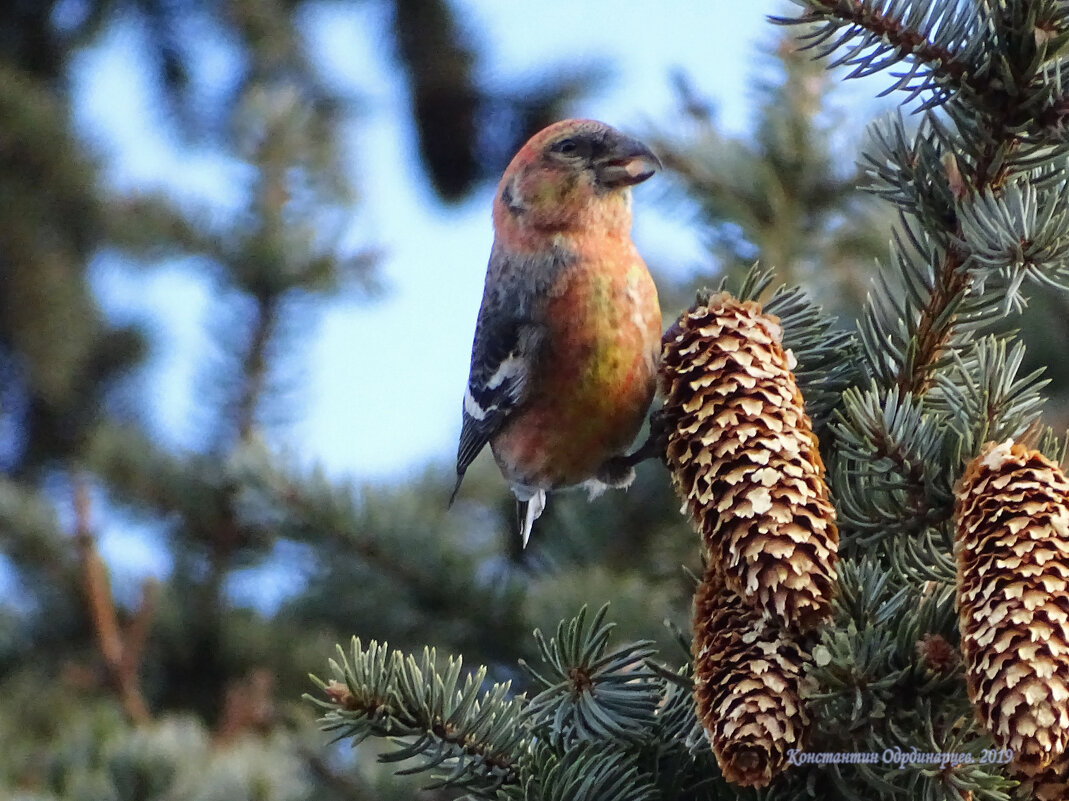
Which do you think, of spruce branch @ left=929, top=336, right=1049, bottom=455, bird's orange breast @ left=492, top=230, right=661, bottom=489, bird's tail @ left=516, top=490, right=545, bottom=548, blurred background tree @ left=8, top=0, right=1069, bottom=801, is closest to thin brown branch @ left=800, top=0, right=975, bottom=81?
spruce branch @ left=929, top=336, right=1049, bottom=455

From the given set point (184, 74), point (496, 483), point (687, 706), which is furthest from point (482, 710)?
point (184, 74)

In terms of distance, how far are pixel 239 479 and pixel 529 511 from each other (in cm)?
50

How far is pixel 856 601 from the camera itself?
898mm

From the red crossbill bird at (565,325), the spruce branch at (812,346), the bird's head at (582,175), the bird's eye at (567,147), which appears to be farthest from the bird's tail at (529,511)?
the spruce branch at (812,346)

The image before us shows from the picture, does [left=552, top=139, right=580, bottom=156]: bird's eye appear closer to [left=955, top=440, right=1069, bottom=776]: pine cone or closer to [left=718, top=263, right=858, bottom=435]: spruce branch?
[left=718, top=263, right=858, bottom=435]: spruce branch

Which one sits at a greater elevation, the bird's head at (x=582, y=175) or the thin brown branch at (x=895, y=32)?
the thin brown branch at (x=895, y=32)

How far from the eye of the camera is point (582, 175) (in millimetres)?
1799

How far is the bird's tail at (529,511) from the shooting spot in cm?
188

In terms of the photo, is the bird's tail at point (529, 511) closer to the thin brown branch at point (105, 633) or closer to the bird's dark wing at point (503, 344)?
the bird's dark wing at point (503, 344)

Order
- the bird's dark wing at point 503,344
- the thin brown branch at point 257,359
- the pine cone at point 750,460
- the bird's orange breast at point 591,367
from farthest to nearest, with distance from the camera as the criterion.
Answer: the thin brown branch at point 257,359 → the bird's dark wing at point 503,344 → the bird's orange breast at point 591,367 → the pine cone at point 750,460

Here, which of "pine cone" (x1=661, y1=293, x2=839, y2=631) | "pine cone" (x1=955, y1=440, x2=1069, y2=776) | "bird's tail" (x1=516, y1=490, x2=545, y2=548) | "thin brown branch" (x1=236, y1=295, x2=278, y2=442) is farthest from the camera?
"thin brown branch" (x1=236, y1=295, x2=278, y2=442)

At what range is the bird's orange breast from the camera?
5.27 feet

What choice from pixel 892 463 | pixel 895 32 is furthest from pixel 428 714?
pixel 895 32

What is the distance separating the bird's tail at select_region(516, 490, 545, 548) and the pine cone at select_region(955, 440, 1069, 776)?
104 centimetres
